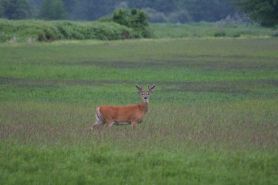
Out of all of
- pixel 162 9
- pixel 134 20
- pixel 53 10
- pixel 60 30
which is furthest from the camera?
pixel 162 9

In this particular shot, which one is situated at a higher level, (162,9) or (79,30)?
(162,9)

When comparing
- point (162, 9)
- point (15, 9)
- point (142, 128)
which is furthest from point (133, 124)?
point (162, 9)

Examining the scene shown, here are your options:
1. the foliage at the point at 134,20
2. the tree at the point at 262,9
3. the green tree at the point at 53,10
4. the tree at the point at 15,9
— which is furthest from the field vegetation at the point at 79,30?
the green tree at the point at 53,10

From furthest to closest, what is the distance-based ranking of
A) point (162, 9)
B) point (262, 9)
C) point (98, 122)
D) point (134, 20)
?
1. point (162, 9)
2. point (262, 9)
3. point (134, 20)
4. point (98, 122)

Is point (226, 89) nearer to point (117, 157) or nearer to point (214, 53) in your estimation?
point (117, 157)

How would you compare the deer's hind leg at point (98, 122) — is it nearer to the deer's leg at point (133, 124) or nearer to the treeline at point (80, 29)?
the deer's leg at point (133, 124)

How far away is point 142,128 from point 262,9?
61017mm

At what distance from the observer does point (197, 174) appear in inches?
457

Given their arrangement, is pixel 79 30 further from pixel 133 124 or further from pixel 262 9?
pixel 133 124

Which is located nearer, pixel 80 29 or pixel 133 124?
pixel 133 124

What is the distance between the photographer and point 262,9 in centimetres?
7519

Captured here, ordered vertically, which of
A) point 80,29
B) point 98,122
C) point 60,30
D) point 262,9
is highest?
point 262,9

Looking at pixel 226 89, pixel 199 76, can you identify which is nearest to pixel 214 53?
pixel 199 76

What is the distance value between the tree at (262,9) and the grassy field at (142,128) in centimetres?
4291
